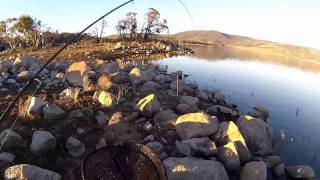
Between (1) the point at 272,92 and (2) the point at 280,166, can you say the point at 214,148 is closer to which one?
(2) the point at 280,166

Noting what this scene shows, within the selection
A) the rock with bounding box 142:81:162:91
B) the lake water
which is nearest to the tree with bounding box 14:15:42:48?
the lake water

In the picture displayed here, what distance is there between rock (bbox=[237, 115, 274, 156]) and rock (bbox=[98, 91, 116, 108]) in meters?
4.50

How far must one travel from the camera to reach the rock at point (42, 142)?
9438 millimetres

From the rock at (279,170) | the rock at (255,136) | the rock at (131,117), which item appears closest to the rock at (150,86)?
the rock at (131,117)

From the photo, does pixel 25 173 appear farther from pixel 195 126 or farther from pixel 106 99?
pixel 195 126

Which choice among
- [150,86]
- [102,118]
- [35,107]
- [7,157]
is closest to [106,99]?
[102,118]

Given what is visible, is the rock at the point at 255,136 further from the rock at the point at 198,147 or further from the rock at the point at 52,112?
the rock at the point at 52,112

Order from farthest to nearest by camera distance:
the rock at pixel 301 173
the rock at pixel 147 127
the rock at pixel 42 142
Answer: the rock at pixel 147 127, the rock at pixel 301 173, the rock at pixel 42 142

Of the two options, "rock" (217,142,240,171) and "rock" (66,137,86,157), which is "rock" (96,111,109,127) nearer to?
"rock" (66,137,86,157)

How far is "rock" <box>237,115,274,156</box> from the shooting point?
11914mm

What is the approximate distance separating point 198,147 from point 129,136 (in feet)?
7.00

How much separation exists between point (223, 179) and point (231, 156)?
113 cm

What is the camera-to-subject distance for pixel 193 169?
9.34 m

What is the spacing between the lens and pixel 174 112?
43.8 ft
